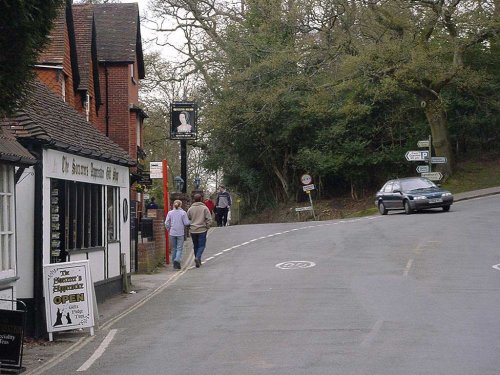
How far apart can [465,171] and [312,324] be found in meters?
34.8

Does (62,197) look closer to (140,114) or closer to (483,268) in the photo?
(483,268)

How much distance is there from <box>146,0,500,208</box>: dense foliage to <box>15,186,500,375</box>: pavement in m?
16.3

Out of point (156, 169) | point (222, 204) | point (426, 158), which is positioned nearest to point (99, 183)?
point (156, 169)

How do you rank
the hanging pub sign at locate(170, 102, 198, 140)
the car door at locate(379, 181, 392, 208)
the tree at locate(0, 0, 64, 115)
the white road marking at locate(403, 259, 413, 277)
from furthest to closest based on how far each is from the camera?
1. the car door at locate(379, 181, 392, 208)
2. the hanging pub sign at locate(170, 102, 198, 140)
3. the white road marking at locate(403, 259, 413, 277)
4. the tree at locate(0, 0, 64, 115)

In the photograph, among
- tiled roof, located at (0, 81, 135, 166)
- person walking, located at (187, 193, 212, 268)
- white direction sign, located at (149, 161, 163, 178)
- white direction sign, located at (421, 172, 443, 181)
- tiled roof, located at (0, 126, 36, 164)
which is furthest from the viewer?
white direction sign, located at (421, 172, 443, 181)

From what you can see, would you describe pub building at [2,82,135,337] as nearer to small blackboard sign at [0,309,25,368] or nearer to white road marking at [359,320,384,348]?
small blackboard sign at [0,309,25,368]

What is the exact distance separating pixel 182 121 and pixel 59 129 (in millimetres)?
13451

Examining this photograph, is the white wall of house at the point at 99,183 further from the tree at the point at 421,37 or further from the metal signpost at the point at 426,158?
the tree at the point at 421,37

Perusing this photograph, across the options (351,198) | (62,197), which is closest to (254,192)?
(351,198)

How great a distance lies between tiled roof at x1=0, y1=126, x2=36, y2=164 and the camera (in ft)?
39.8

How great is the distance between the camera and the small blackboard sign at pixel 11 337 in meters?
10.6

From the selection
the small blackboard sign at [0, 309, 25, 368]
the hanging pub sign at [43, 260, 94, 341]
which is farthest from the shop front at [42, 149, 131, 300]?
the small blackboard sign at [0, 309, 25, 368]

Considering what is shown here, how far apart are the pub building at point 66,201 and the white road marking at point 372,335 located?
524 centimetres

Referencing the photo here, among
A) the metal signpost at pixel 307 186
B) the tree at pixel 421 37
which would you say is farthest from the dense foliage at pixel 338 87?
the metal signpost at pixel 307 186
